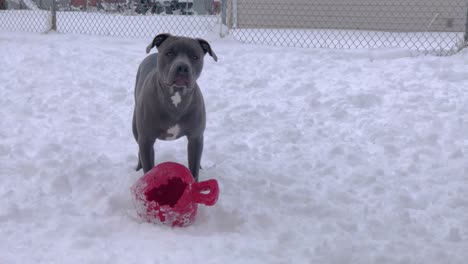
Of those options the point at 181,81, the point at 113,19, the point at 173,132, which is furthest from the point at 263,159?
the point at 113,19

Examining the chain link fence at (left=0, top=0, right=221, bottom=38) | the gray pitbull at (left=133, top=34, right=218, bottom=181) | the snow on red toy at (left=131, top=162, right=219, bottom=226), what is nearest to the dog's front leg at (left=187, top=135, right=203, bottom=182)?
the gray pitbull at (left=133, top=34, right=218, bottom=181)

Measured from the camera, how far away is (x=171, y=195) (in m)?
3.30

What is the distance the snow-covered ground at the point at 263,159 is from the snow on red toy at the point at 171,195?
0.09 m

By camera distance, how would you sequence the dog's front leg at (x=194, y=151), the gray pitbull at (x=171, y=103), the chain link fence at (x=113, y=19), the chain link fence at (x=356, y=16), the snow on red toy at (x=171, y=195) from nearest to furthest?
the snow on red toy at (x=171, y=195)
the gray pitbull at (x=171, y=103)
the dog's front leg at (x=194, y=151)
the chain link fence at (x=113, y=19)
the chain link fence at (x=356, y=16)

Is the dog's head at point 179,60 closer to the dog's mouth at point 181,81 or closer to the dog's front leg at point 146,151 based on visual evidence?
the dog's mouth at point 181,81

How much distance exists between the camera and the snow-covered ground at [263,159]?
3037 millimetres

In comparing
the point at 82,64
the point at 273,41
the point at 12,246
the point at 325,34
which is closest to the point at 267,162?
the point at 12,246

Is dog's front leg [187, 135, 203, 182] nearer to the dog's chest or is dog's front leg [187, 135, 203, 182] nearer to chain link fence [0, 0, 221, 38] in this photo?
the dog's chest

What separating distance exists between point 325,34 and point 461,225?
26.0 ft

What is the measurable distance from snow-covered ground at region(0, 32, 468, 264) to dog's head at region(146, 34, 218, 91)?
86cm

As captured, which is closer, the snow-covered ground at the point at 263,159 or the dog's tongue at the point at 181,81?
the snow-covered ground at the point at 263,159

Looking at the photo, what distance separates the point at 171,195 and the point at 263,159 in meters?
1.50

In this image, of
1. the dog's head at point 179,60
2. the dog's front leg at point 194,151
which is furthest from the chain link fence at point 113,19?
the dog's front leg at point 194,151

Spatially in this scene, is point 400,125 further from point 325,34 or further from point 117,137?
point 325,34
